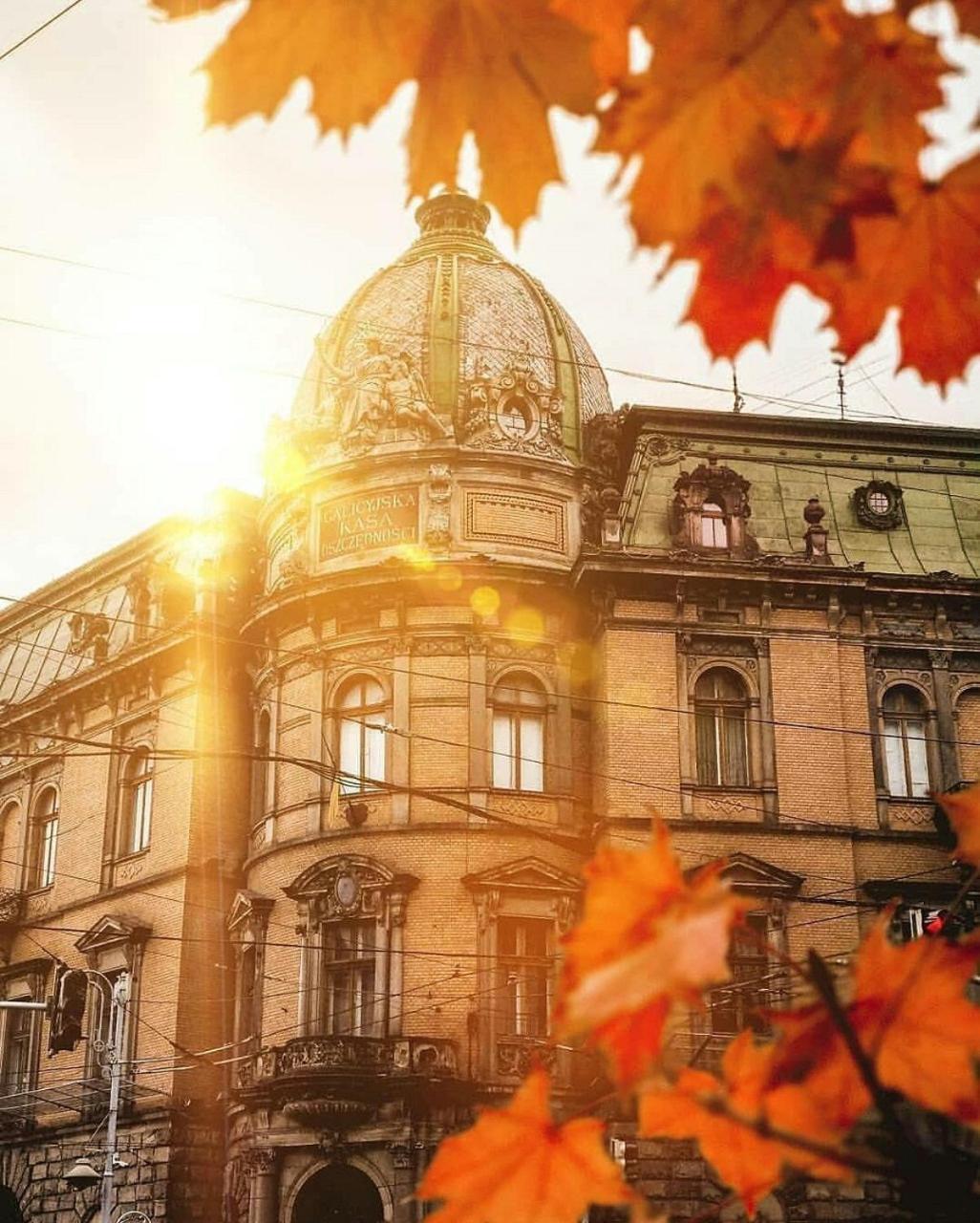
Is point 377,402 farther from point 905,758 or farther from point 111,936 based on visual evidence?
point 111,936

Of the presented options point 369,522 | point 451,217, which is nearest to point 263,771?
point 369,522

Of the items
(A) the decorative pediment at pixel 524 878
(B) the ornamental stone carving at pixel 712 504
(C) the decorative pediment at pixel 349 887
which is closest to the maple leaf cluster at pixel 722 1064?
(A) the decorative pediment at pixel 524 878

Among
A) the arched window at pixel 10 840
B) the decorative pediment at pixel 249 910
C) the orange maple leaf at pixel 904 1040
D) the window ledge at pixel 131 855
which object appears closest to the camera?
the orange maple leaf at pixel 904 1040

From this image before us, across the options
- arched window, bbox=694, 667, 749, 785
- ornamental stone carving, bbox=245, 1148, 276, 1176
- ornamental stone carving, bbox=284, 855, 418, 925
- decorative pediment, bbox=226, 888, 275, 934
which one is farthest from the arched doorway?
arched window, bbox=694, 667, 749, 785

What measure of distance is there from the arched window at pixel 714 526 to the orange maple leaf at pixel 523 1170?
25735mm

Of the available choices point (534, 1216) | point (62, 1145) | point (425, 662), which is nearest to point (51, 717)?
point (62, 1145)

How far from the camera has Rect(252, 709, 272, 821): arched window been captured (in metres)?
29.5

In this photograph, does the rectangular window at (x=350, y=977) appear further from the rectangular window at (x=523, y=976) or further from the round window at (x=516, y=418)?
the round window at (x=516, y=418)

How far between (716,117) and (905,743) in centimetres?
2638

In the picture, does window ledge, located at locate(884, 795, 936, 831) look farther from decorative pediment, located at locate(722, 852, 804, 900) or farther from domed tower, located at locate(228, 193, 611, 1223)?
domed tower, located at locate(228, 193, 611, 1223)

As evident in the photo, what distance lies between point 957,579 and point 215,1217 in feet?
59.5

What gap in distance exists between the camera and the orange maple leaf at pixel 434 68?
2.48m

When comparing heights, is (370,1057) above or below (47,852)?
below

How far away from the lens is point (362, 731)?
91.2 feet
